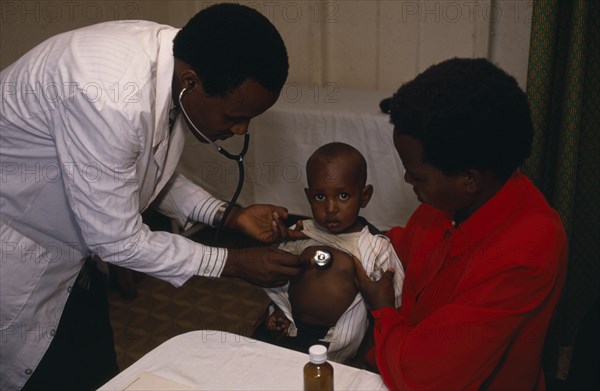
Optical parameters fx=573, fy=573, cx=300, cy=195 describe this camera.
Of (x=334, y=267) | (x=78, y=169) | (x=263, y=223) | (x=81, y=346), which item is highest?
(x=78, y=169)

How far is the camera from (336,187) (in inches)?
62.5

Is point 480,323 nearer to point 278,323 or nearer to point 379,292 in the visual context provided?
point 379,292

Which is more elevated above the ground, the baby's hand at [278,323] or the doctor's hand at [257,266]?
A: the doctor's hand at [257,266]

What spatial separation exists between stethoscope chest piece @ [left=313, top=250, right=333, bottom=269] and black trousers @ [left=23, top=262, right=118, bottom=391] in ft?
2.00

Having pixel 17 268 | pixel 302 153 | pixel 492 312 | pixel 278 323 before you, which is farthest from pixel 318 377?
pixel 302 153

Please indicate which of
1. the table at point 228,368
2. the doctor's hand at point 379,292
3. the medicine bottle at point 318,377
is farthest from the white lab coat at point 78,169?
the medicine bottle at point 318,377

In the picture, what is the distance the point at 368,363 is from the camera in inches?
56.8

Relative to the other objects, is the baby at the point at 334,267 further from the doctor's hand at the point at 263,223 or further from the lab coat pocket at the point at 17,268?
the lab coat pocket at the point at 17,268

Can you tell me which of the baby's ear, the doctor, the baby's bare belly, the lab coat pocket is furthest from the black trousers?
the baby's ear

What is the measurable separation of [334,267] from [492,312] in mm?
619

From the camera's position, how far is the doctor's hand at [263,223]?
158 cm

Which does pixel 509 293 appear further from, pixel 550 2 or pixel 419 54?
pixel 419 54

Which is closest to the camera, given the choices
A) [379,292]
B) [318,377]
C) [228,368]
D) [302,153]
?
[318,377]

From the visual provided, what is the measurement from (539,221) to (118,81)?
848 millimetres
